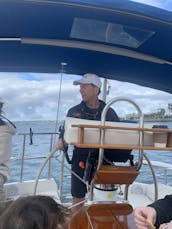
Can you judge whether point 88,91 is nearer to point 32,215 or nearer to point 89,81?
point 89,81

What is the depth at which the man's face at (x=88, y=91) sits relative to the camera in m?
2.57

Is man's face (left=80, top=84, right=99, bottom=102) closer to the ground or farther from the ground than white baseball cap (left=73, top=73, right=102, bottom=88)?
closer to the ground

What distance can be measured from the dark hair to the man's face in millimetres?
1776

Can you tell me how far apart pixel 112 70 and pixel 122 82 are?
8.7 inches

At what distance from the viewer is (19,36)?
2.39 meters

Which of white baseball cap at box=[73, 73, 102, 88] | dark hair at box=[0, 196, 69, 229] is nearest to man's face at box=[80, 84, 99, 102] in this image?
white baseball cap at box=[73, 73, 102, 88]

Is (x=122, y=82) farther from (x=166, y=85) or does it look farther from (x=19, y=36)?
(x=19, y=36)

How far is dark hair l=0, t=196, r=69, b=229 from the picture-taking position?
779mm

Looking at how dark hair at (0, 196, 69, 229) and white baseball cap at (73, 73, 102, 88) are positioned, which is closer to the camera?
dark hair at (0, 196, 69, 229)

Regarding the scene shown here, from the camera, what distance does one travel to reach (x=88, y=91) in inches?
101

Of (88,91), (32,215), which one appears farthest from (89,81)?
(32,215)

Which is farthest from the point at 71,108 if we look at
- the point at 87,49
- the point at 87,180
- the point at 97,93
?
the point at 87,180

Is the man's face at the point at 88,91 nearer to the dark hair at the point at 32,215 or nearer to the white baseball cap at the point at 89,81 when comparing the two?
the white baseball cap at the point at 89,81

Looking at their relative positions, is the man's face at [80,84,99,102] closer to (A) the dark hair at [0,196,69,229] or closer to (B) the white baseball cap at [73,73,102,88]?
(B) the white baseball cap at [73,73,102,88]
